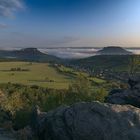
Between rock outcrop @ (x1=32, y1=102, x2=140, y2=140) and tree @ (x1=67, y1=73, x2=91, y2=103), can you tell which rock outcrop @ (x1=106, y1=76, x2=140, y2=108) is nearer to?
rock outcrop @ (x1=32, y1=102, x2=140, y2=140)

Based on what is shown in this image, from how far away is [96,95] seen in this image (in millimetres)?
67812

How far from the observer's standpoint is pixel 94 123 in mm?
23734

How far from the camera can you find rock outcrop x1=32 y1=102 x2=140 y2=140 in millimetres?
22984

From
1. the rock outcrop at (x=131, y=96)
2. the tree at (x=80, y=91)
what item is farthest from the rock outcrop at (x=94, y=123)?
the tree at (x=80, y=91)

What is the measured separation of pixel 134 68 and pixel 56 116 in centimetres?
12784

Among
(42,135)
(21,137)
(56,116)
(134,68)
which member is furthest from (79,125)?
(134,68)

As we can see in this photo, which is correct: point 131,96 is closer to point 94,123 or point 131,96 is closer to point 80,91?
point 94,123

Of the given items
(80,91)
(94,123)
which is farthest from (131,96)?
(80,91)

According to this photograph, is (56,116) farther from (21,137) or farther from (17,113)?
(17,113)

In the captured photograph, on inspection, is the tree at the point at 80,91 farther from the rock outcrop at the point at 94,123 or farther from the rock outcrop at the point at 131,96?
the rock outcrop at the point at 94,123

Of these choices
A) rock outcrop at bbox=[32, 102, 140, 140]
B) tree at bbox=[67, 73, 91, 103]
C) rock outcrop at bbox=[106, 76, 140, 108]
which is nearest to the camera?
rock outcrop at bbox=[32, 102, 140, 140]

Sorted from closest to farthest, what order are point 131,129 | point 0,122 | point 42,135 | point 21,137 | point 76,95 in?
point 131,129 < point 42,135 < point 21,137 < point 0,122 < point 76,95

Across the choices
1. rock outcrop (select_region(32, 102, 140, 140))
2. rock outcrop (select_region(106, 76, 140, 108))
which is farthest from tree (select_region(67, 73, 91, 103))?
rock outcrop (select_region(32, 102, 140, 140))

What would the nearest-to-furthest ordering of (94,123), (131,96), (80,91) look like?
(94,123)
(131,96)
(80,91)
